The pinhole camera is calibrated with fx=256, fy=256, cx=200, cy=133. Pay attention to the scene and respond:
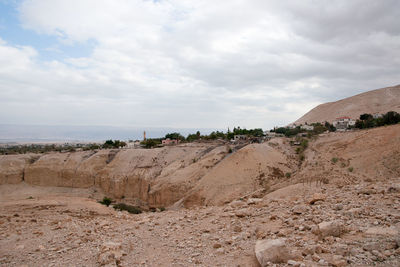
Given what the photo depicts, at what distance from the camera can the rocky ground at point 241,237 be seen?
14.0 ft

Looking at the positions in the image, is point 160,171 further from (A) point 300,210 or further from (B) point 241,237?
(B) point 241,237

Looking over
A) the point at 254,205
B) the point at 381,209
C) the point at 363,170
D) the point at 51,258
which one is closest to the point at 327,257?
the point at 381,209

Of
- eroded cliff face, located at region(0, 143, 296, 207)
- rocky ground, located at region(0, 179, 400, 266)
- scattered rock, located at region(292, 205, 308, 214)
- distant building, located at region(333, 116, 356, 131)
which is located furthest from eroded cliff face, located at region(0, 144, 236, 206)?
distant building, located at region(333, 116, 356, 131)

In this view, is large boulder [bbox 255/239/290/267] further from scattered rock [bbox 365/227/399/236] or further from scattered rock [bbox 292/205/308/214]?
scattered rock [bbox 292/205/308/214]

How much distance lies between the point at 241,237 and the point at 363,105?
87406 millimetres

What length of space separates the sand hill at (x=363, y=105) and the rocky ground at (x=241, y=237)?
2879 inches

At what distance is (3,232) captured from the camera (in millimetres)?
9328

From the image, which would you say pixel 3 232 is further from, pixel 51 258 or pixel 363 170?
pixel 363 170

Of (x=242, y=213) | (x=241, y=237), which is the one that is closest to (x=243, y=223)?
(x=242, y=213)

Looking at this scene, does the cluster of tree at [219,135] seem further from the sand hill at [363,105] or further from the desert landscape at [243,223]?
the sand hill at [363,105]

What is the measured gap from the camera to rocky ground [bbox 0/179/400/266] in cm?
427

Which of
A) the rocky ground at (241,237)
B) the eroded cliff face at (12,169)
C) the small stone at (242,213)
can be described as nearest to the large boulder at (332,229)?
the rocky ground at (241,237)

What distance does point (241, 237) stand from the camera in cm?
597

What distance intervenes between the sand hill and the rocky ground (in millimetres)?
73128
